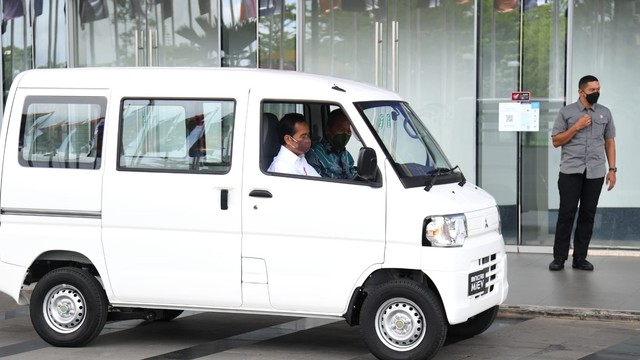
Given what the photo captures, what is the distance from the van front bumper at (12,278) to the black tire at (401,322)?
9.08 feet

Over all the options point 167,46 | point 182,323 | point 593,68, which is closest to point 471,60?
point 593,68

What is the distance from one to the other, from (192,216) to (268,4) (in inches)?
307

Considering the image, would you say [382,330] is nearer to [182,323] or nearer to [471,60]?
[182,323]

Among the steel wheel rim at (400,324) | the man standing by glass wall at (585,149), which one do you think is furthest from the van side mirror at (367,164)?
the man standing by glass wall at (585,149)

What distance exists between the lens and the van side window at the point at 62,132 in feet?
29.0

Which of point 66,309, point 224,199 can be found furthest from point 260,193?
point 66,309

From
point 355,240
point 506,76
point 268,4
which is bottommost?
point 355,240

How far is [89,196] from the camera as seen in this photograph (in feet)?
28.6

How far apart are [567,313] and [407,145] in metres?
2.72

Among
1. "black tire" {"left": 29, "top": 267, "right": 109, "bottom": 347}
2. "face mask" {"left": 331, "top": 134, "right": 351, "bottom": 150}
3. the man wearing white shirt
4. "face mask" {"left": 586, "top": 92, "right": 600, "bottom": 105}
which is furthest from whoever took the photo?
"face mask" {"left": 586, "top": 92, "right": 600, "bottom": 105}

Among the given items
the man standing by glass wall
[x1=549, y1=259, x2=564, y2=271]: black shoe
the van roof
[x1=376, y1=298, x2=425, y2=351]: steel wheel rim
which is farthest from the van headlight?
[x1=549, y1=259, x2=564, y2=271]: black shoe

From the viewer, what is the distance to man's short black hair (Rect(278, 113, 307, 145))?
340 inches

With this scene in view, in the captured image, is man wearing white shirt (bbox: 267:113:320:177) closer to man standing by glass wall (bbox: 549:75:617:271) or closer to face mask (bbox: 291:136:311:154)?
face mask (bbox: 291:136:311:154)

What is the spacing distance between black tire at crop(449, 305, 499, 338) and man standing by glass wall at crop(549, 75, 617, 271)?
3399 mm
